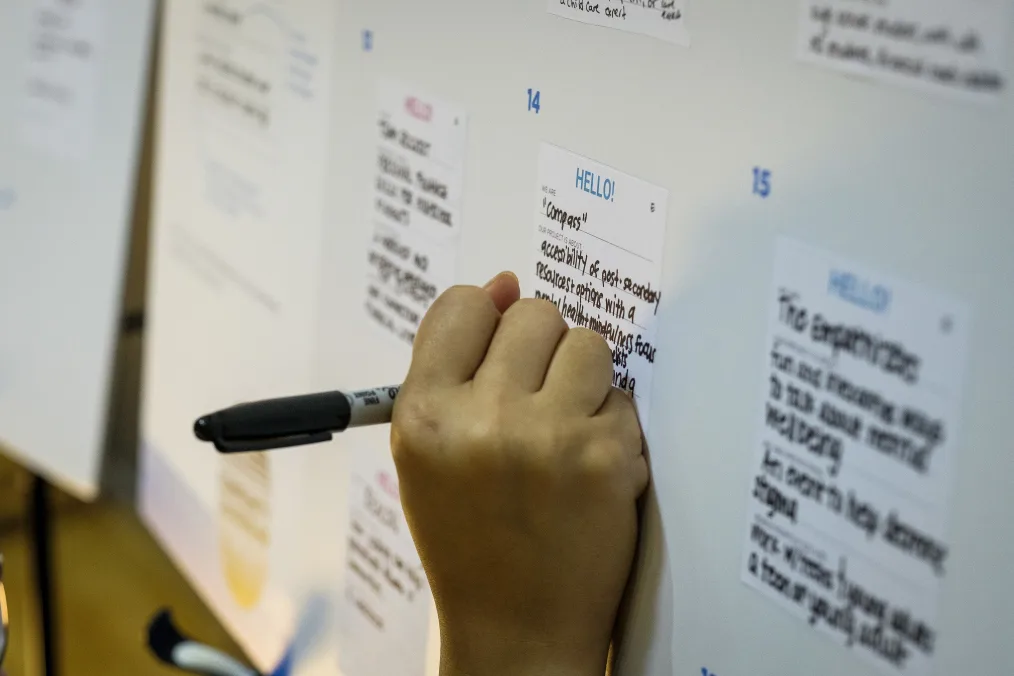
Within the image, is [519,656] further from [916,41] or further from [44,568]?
[44,568]

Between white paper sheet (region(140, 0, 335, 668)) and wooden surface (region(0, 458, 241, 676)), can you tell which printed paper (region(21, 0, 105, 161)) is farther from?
wooden surface (region(0, 458, 241, 676))

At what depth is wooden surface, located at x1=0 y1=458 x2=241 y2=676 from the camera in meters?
1.58

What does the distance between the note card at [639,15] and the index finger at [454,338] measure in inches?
5.6

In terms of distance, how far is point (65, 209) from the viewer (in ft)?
3.94

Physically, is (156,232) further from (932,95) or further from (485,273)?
(932,95)

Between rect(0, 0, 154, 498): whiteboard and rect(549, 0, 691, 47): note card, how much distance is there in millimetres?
708

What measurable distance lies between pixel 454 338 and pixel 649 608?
163 millimetres

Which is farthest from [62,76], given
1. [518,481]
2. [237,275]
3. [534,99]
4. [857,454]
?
[857,454]

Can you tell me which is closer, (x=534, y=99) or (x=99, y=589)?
(x=534, y=99)

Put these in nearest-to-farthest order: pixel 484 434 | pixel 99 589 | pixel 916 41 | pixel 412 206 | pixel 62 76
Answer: pixel 916 41
pixel 484 434
pixel 412 206
pixel 62 76
pixel 99 589

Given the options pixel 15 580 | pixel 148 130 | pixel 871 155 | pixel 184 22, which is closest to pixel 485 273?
pixel 871 155

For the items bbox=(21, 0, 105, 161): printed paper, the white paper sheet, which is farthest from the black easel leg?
bbox=(21, 0, 105, 161): printed paper

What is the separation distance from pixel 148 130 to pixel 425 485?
1306mm

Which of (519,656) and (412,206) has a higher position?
(412,206)
